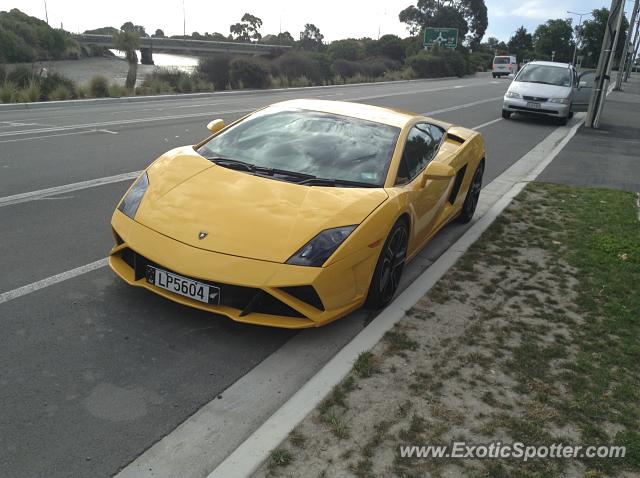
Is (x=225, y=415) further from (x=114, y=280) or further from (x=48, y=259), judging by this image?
(x=48, y=259)

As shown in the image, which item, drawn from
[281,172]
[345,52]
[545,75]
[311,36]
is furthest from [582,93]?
[311,36]

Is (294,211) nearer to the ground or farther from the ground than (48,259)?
farther from the ground

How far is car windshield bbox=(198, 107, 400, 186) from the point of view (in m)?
4.29

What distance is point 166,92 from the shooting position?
25.1 meters

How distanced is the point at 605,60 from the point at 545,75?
7.65 ft

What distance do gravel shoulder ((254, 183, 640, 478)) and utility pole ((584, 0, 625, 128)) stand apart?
12.2 meters

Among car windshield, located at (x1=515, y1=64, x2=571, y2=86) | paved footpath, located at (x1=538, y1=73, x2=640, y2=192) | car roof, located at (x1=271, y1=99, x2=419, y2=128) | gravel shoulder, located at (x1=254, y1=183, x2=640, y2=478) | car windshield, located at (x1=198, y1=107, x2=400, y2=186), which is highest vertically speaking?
car windshield, located at (x1=515, y1=64, x2=571, y2=86)

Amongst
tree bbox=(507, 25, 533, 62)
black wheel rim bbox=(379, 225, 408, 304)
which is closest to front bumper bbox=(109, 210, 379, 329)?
black wheel rim bbox=(379, 225, 408, 304)

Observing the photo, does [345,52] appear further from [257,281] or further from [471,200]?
[257,281]

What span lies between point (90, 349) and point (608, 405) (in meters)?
2.87

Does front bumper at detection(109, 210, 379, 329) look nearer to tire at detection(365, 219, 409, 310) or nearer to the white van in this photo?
tire at detection(365, 219, 409, 310)

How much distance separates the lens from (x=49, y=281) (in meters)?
4.10

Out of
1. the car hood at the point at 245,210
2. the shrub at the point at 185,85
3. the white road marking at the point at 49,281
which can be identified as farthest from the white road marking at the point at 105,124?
the shrub at the point at 185,85

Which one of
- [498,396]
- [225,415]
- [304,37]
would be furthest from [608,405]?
[304,37]
